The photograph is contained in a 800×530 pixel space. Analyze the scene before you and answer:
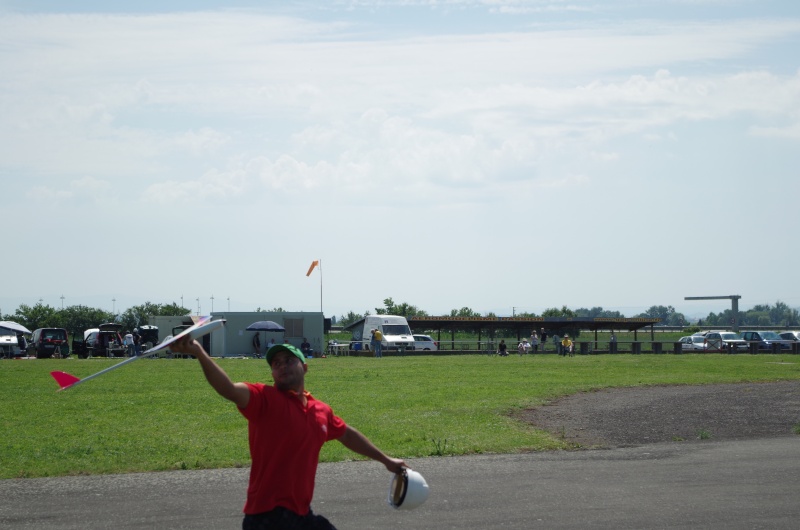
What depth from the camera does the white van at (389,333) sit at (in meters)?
54.8

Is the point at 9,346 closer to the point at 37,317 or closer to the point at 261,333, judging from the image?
the point at 261,333

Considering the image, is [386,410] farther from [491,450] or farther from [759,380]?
[759,380]

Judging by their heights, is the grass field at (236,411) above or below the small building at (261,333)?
below

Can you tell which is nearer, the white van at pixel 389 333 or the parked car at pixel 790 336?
the white van at pixel 389 333

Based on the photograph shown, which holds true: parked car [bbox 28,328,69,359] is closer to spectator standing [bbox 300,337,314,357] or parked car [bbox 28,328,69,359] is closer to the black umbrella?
the black umbrella

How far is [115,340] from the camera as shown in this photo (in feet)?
177

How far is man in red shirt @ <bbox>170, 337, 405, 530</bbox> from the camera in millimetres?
5395

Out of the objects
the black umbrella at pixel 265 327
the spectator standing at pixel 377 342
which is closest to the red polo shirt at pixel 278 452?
the spectator standing at pixel 377 342

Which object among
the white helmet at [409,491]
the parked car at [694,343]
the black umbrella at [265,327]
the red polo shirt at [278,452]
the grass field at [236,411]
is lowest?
the grass field at [236,411]

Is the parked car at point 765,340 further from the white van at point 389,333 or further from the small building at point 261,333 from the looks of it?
the small building at point 261,333

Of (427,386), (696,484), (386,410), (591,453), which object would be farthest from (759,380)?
(696,484)

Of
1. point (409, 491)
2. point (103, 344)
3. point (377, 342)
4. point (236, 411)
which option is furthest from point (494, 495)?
point (103, 344)

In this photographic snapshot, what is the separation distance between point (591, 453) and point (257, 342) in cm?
3798

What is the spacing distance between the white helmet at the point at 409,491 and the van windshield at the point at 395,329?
1953 inches
